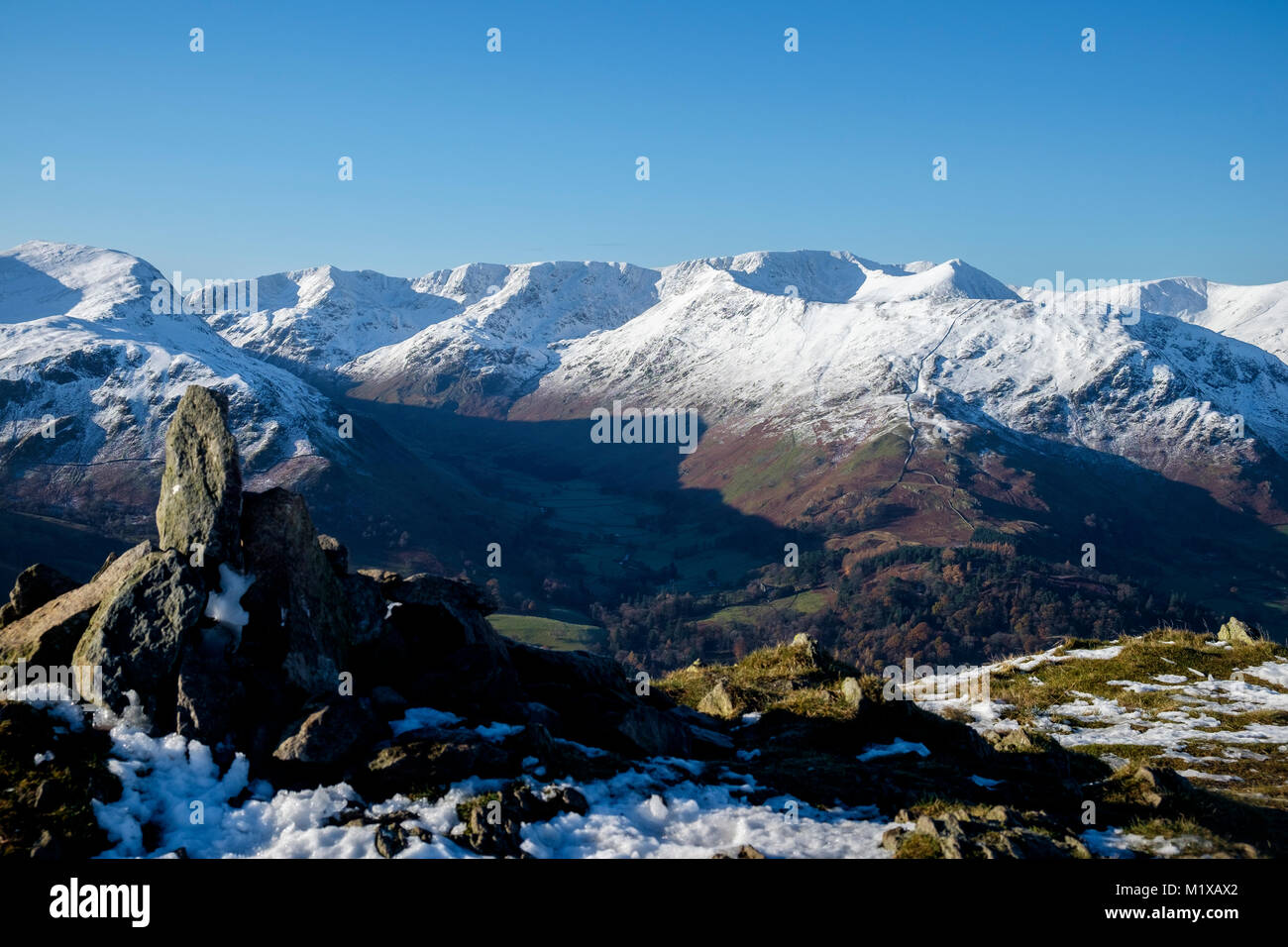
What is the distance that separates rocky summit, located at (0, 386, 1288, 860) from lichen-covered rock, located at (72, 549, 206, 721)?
5 centimetres

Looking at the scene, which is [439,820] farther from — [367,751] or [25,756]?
[25,756]

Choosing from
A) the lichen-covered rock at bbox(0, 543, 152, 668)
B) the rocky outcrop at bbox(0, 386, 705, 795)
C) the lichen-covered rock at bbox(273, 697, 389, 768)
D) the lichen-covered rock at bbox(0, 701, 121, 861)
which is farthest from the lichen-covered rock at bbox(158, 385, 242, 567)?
the lichen-covered rock at bbox(273, 697, 389, 768)

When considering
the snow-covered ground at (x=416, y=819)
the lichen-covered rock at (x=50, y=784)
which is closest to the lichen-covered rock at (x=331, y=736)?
the snow-covered ground at (x=416, y=819)

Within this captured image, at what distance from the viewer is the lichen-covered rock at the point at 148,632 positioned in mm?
18078

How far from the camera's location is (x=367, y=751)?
695 inches

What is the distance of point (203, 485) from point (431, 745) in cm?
871

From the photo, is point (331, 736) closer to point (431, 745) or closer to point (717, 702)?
point (431, 745)

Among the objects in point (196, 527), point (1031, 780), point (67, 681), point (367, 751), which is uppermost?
point (196, 527)

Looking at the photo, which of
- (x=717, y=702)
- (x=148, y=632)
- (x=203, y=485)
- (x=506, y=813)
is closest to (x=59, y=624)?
(x=148, y=632)

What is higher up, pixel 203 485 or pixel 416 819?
pixel 203 485

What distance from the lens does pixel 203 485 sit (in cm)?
2064

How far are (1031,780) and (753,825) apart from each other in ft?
24.7
